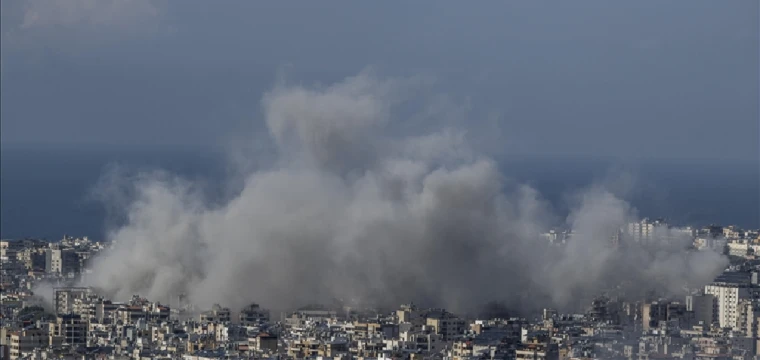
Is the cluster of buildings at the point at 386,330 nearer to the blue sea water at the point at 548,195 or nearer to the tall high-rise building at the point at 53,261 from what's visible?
the tall high-rise building at the point at 53,261

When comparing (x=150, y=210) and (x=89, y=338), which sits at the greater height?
(x=150, y=210)

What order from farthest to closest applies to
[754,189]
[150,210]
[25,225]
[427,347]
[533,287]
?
[754,189]
[25,225]
[150,210]
[533,287]
[427,347]

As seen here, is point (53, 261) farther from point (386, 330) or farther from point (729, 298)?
point (729, 298)


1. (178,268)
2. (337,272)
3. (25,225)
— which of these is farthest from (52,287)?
(25,225)

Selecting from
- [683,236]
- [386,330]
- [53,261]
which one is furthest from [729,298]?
[53,261]

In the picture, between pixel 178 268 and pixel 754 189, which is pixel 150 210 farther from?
pixel 754 189

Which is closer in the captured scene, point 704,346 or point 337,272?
Answer: point 704,346

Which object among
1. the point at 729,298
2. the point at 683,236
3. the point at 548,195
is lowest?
the point at 729,298

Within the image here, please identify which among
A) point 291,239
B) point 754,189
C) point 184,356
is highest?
point 754,189

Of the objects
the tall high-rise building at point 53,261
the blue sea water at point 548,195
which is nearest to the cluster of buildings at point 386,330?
the tall high-rise building at point 53,261
